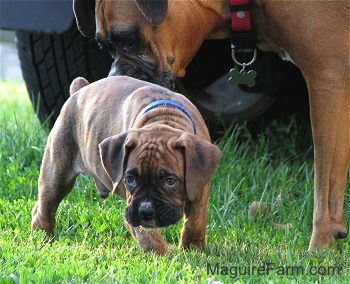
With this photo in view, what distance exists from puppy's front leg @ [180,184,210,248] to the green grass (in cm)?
6

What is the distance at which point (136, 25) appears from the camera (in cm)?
482

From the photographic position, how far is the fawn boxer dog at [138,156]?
3.81 m

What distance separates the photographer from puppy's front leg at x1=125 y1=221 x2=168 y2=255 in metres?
4.08

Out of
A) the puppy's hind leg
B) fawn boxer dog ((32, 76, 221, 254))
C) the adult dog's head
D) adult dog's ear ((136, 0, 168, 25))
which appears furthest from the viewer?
the adult dog's head

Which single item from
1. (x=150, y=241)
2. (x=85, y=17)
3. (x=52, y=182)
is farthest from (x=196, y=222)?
(x=85, y=17)

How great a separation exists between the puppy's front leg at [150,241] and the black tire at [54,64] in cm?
178

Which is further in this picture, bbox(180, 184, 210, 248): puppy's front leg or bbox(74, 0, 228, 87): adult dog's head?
bbox(74, 0, 228, 87): adult dog's head

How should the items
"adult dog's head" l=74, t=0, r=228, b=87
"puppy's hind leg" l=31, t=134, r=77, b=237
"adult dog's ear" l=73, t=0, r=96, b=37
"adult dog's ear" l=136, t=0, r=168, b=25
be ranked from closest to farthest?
"puppy's hind leg" l=31, t=134, r=77, b=237
"adult dog's ear" l=136, t=0, r=168, b=25
"adult dog's head" l=74, t=0, r=228, b=87
"adult dog's ear" l=73, t=0, r=96, b=37

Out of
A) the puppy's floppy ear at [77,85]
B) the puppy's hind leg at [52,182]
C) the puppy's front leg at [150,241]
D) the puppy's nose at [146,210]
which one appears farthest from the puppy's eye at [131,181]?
the puppy's floppy ear at [77,85]

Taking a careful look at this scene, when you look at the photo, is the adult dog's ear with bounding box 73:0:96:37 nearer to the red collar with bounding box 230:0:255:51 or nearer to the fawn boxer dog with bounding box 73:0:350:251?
the fawn boxer dog with bounding box 73:0:350:251

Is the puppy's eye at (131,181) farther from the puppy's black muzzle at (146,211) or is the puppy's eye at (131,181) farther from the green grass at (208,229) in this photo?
the green grass at (208,229)

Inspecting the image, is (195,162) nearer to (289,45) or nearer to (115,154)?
(115,154)

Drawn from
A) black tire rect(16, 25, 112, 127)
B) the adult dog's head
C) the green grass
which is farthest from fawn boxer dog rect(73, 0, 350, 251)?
black tire rect(16, 25, 112, 127)

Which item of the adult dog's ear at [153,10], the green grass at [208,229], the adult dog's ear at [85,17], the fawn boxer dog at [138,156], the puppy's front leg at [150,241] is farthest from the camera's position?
the adult dog's ear at [85,17]
